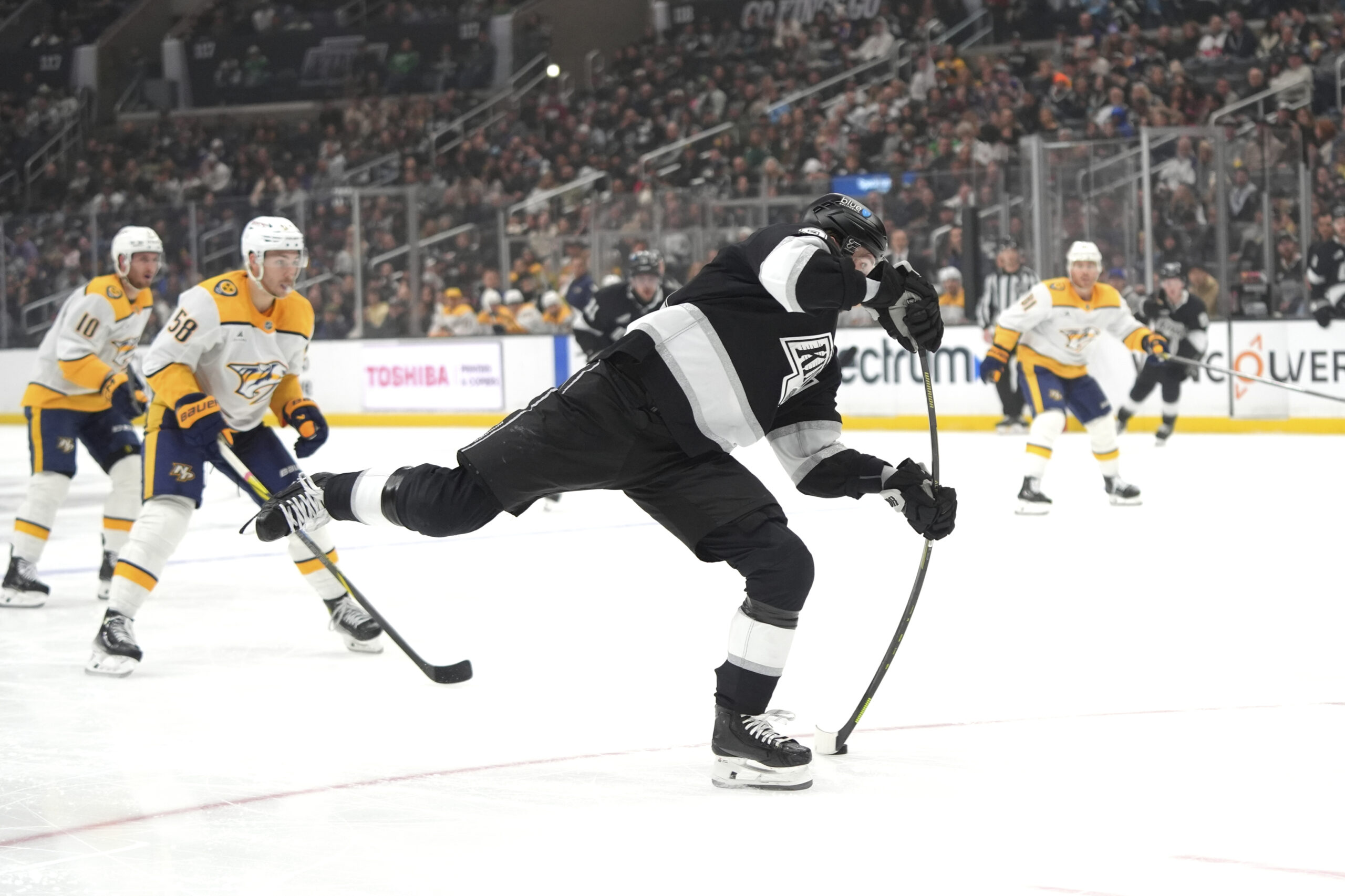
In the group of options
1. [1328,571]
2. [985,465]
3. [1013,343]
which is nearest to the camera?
[1328,571]

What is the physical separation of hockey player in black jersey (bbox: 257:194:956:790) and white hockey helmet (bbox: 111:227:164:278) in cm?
278

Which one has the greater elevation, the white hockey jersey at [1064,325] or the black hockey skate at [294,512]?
the white hockey jersey at [1064,325]

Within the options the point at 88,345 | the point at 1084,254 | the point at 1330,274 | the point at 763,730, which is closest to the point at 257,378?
the point at 88,345

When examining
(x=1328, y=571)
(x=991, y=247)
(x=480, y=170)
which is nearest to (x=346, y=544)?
(x=1328, y=571)

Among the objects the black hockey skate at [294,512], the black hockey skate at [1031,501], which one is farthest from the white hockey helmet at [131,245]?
the black hockey skate at [1031,501]

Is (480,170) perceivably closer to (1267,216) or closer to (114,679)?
(1267,216)

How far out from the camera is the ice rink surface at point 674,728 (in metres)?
2.84

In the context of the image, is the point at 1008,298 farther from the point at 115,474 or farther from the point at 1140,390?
the point at 115,474

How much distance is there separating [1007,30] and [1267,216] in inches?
274

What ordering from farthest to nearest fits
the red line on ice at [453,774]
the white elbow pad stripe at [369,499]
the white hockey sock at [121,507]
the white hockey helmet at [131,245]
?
1. the white hockey sock at [121,507]
2. the white hockey helmet at [131,245]
3. the white elbow pad stripe at [369,499]
4. the red line on ice at [453,774]

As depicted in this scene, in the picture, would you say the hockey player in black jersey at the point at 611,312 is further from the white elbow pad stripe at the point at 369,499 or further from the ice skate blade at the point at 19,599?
the white elbow pad stripe at the point at 369,499

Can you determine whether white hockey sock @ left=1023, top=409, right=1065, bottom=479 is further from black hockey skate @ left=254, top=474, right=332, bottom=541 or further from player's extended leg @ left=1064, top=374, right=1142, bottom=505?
black hockey skate @ left=254, top=474, right=332, bottom=541

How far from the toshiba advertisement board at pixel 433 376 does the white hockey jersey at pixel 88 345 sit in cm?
892

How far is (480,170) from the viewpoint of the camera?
20.1 meters
